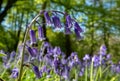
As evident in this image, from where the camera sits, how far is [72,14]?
12.4 m

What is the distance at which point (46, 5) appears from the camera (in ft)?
67.4

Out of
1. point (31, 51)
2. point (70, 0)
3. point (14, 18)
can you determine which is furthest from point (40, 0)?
point (31, 51)

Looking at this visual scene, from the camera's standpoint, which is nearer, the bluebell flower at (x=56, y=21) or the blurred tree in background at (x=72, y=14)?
the bluebell flower at (x=56, y=21)

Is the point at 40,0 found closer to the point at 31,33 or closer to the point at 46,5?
the point at 46,5

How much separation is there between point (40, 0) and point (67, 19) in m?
13.3

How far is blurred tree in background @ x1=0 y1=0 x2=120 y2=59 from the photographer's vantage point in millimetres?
16766

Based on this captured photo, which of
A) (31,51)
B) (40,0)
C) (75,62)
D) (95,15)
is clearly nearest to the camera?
(31,51)

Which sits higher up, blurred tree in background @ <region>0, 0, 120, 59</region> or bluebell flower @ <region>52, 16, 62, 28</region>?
bluebell flower @ <region>52, 16, 62, 28</region>

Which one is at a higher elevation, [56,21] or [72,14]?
[56,21]

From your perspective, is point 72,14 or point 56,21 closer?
point 56,21

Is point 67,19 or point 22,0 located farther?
point 22,0

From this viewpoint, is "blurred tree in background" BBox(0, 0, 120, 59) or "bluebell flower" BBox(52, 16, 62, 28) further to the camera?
"blurred tree in background" BBox(0, 0, 120, 59)

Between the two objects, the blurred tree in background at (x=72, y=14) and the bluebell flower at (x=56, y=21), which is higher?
the bluebell flower at (x=56, y=21)

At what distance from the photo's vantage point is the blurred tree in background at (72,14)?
55.0 ft
